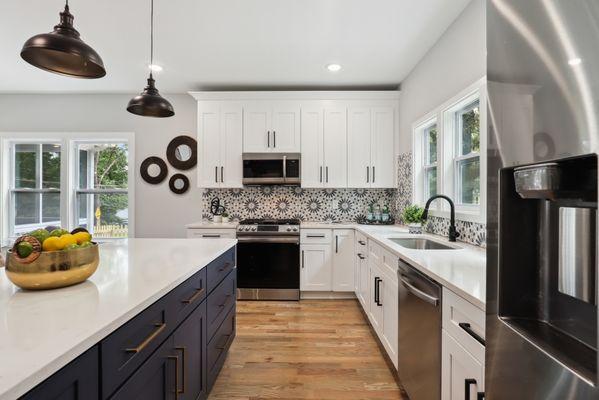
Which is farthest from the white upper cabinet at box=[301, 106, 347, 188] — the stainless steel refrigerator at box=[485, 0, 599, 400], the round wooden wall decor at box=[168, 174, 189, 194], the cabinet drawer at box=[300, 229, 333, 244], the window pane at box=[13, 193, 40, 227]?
the window pane at box=[13, 193, 40, 227]

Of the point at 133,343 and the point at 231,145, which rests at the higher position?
the point at 231,145

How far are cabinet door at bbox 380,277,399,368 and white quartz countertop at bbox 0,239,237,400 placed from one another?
4.07 feet

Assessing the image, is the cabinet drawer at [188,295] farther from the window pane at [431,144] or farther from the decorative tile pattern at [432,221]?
the window pane at [431,144]

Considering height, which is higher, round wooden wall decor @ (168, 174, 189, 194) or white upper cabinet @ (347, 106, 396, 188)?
white upper cabinet @ (347, 106, 396, 188)

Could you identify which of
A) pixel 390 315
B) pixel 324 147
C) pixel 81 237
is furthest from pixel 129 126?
pixel 390 315

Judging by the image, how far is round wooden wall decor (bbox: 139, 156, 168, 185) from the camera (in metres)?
4.35

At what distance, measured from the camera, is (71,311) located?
2.99 ft

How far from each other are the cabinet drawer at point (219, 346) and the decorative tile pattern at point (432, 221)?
173 cm

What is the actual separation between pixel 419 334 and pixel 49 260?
1645mm

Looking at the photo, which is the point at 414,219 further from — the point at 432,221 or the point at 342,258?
the point at 342,258

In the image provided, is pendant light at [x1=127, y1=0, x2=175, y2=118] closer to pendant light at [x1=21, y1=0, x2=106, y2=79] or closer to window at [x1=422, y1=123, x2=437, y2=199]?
pendant light at [x1=21, y1=0, x2=106, y2=79]

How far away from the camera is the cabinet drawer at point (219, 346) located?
5.87 ft

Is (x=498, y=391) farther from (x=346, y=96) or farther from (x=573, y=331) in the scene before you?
(x=346, y=96)

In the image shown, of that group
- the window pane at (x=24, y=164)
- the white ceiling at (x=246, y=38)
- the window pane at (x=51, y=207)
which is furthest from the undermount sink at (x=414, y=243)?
the window pane at (x=24, y=164)
